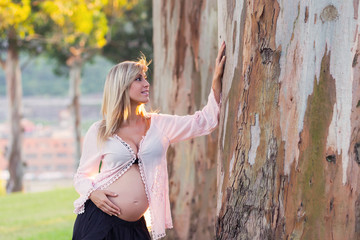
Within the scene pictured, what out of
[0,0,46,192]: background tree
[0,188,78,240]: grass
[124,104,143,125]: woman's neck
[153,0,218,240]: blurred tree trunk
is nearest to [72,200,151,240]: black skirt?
[124,104,143,125]: woman's neck

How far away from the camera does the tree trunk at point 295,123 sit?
314 cm

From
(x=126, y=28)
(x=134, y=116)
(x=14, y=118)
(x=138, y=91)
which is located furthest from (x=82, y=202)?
(x=126, y=28)

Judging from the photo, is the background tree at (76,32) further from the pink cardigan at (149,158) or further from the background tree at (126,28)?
the pink cardigan at (149,158)

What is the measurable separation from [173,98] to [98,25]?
49.0 feet

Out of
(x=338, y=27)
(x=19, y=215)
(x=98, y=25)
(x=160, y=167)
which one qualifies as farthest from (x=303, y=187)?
(x=98, y=25)

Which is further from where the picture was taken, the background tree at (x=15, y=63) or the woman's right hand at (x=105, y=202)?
the background tree at (x=15, y=63)

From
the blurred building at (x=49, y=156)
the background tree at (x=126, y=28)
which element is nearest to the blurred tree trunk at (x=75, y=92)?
the background tree at (x=126, y=28)

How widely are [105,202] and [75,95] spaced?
20653 millimetres

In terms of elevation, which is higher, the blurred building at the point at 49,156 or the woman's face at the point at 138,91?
the woman's face at the point at 138,91

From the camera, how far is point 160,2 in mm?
7621

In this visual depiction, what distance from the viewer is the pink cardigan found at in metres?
4.11

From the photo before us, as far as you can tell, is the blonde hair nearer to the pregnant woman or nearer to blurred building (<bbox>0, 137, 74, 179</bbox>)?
the pregnant woman

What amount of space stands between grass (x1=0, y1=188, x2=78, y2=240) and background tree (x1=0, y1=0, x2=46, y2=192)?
5.93 meters

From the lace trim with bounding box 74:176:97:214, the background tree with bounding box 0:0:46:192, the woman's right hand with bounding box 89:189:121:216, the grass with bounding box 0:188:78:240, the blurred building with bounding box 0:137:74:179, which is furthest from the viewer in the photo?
the blurred building with bounding box 0:137:74:179
